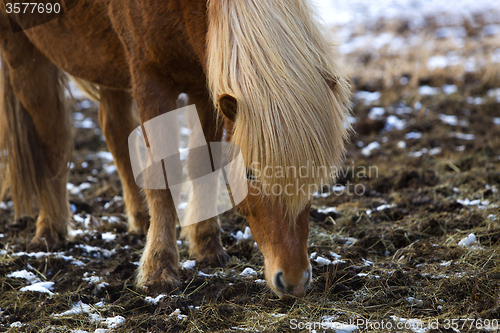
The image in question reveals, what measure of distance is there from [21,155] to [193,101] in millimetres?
1531

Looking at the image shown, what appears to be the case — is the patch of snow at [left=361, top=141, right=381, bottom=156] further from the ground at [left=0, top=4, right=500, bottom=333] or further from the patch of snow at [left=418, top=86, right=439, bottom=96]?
the patch of snow at [left=418, top=86, right=439, bottom=96]

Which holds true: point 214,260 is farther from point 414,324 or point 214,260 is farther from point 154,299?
point 414,324

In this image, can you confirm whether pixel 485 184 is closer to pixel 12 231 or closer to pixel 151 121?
pixel 151 121

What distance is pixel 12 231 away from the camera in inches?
142

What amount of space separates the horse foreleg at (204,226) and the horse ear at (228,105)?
28.2 inches

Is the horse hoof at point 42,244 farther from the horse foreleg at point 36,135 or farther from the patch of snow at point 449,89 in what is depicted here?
the patch of snow at point 449,89

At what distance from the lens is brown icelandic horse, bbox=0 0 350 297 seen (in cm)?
193

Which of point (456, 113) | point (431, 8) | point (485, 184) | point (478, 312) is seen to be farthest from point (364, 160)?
point (431, 8)

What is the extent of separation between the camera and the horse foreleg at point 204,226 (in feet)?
9.29

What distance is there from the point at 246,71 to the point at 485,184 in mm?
2684

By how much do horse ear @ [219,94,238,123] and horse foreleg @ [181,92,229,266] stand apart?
2.35 ft

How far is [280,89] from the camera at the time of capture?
6.31 ft

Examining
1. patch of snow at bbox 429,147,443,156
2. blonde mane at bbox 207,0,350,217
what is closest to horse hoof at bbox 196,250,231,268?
blonde mane at bbox 207,0,350,217

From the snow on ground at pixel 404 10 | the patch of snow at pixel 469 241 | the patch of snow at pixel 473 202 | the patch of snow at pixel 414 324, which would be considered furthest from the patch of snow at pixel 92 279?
the snow on ground at pixel 404 10
